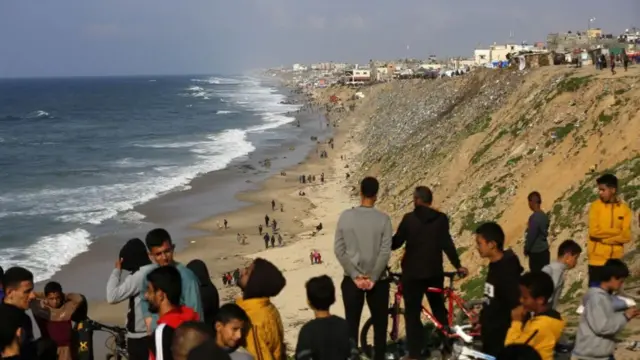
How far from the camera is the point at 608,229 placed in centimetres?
752

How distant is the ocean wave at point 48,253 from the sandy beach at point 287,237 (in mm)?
4230

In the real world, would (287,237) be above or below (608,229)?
below

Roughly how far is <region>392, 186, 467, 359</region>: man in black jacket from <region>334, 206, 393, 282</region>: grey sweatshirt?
300mm

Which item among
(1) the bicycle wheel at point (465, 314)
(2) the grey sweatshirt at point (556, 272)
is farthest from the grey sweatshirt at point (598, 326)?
(1) the bicycle wheel at point (465, 314)

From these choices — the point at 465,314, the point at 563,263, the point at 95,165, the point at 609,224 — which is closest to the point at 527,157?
the point at 609,224

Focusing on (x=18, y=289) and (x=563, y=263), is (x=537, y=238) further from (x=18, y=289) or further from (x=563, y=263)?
(x=18, y=289)

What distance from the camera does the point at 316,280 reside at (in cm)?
522

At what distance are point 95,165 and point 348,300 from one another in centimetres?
5207

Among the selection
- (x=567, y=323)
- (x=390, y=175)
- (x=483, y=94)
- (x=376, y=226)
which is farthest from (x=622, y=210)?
(x=483, y=94)

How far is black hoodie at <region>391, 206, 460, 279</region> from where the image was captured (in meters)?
6.93

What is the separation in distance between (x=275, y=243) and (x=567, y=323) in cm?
2286

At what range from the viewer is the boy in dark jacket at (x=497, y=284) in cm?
592

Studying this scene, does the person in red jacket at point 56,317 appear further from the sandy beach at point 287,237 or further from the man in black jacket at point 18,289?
the sandy beach at point 287,237

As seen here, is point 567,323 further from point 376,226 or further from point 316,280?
point 316,280
